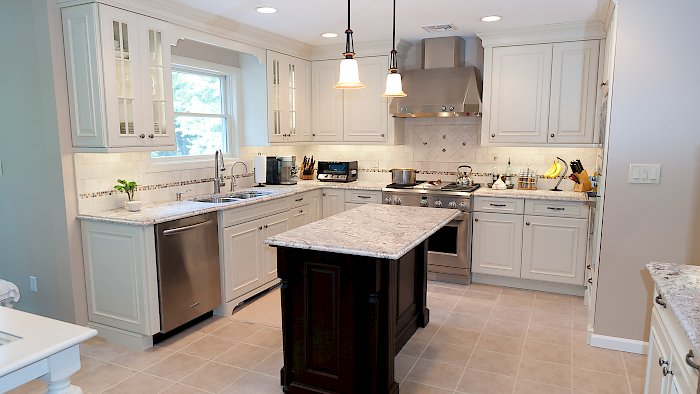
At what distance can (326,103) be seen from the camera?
5.36 meters

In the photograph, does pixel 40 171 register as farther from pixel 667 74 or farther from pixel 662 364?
pixel 667 74

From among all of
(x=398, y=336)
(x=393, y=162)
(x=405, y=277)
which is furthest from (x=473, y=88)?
(x=398, y=336)

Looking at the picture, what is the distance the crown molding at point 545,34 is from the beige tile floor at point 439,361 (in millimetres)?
2432

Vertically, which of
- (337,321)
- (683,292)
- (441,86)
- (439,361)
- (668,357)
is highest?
(441,86)

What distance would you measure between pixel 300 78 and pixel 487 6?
2281mm

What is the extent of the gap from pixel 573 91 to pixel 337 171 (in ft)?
8.34

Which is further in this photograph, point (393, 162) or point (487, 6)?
point (393, 162)

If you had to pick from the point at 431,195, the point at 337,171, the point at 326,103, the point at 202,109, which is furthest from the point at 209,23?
the point at 431,195

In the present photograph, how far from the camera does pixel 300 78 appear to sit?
17.1 feet

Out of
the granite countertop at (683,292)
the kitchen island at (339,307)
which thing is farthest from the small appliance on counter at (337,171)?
the granite countertop at (683,292)

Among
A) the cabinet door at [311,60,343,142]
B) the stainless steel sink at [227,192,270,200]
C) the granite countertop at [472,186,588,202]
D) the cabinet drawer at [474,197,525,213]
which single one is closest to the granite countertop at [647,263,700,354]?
the granite countertop at [472,186,588,202]

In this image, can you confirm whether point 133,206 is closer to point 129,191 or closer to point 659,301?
point 129,191

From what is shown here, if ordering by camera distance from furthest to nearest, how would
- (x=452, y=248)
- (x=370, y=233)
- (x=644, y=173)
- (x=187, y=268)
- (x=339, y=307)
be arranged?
(x=452, y=248) → (x=187, y=268) → (x=644, y=173) → (x=370, y=233) → (x=339, y=307)

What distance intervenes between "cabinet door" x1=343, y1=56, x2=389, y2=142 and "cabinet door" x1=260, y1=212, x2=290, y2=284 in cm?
140
